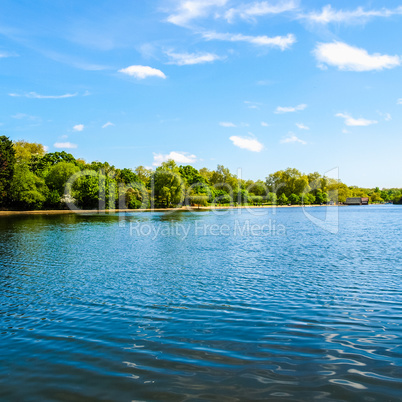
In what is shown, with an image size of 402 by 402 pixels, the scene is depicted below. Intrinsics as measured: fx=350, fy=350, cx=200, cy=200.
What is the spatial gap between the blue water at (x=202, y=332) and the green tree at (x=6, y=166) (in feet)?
200

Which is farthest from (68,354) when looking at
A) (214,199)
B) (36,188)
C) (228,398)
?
(214,199)

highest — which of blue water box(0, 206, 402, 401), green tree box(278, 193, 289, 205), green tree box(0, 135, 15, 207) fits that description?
green tree box(0, 135, 15, 207)

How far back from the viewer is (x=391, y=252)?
22.7 metres

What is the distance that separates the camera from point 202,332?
9062 mm

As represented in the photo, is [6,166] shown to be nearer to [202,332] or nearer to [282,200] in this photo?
[202,332]

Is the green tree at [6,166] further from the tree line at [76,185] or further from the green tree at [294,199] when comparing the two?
the green tree at [294,199]

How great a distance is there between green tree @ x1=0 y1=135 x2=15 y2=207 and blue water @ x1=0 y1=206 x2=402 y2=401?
200 feet

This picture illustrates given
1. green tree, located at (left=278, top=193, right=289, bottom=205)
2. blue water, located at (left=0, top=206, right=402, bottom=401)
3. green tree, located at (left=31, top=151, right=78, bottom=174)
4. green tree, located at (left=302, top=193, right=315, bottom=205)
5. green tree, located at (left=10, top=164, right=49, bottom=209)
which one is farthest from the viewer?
green tree, located at (left=302, top=193, right=315, bottom=205)

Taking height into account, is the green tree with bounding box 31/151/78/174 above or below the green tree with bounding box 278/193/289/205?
above

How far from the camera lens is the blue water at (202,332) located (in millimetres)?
6316

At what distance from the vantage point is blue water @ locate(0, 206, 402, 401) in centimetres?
632

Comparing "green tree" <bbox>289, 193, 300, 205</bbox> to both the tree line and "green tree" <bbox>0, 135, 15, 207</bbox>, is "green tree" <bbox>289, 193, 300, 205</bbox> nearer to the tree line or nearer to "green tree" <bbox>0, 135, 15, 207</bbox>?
the tree line

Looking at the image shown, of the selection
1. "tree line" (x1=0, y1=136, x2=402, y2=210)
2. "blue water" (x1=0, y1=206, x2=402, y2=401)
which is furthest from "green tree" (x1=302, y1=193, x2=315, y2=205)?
"blue water" (x1=0, y1=206, x2=402, y2=401)

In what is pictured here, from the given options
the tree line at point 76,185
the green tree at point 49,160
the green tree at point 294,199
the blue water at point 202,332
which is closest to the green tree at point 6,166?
the tree line at point 76,185
